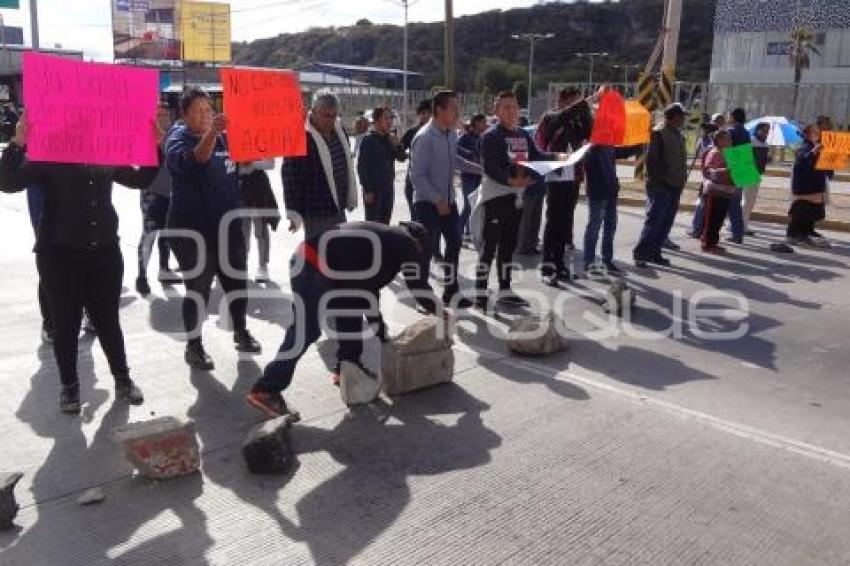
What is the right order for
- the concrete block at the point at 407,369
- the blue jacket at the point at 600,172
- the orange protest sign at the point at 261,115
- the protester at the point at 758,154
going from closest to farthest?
the concrete block at the point at 407,369
the orange protest sign at the point at 261,115
the blue jacket at the point at 600,172
the protester at the point at 758,154

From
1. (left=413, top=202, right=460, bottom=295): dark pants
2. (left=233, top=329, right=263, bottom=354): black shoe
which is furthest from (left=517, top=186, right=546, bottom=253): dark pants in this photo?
(left=233, top=329, right=263, bottom=354): black shoe

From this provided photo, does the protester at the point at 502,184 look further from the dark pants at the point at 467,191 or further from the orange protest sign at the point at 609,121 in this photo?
the dark pants at the point at 467,191

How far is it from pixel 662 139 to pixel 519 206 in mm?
2712

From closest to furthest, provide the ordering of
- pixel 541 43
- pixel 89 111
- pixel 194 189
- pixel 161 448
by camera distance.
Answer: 1. pixel 161 448
2. pixel 89 111
3. pixel 194 189
4. pixel 541 43

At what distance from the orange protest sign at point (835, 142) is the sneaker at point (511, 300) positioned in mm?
5775

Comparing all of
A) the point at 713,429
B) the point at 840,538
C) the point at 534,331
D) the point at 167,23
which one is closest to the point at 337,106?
the point at 534,331

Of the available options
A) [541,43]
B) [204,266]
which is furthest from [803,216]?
[541,43]

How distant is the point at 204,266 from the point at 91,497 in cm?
207

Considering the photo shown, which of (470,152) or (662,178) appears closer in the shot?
(662,178)

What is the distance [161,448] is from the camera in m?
3.69

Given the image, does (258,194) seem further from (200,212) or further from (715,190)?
(715,190)

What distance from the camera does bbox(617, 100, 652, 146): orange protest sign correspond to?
885 cm

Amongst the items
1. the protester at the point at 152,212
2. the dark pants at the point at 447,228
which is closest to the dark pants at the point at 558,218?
the dark pants at the point at 447,228

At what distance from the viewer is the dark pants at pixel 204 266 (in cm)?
522
